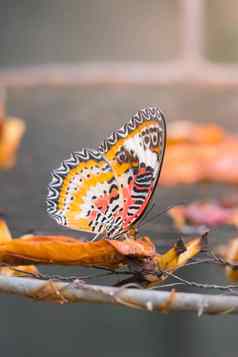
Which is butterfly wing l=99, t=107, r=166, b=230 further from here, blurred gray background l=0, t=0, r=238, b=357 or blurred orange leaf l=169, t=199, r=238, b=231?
blurred gray background l=0, t=0, r=238, b=357

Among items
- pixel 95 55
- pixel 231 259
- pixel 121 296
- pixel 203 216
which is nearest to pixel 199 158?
pixel 203 216

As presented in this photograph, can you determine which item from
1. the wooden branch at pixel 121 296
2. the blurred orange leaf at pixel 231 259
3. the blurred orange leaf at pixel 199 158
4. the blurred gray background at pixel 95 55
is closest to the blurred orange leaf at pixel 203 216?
the blurred orange leaf at pixel 231 259

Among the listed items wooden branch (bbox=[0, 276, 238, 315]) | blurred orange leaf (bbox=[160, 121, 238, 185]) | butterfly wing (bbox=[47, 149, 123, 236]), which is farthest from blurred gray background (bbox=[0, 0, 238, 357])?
wooden branch (bbox=[0, 276, 238, 315])

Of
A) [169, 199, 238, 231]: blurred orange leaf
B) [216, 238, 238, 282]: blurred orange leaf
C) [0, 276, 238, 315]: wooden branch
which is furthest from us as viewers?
[169, 199, 238, 231]: blurred orange leaf

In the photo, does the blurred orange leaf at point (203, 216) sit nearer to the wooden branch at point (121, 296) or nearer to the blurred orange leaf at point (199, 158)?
the blurred orange leaf at point (199, 158)

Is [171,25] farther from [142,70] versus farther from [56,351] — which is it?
[56,351]

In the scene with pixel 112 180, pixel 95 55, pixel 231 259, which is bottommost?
pixel 231 259

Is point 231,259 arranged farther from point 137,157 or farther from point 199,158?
point 199,158
